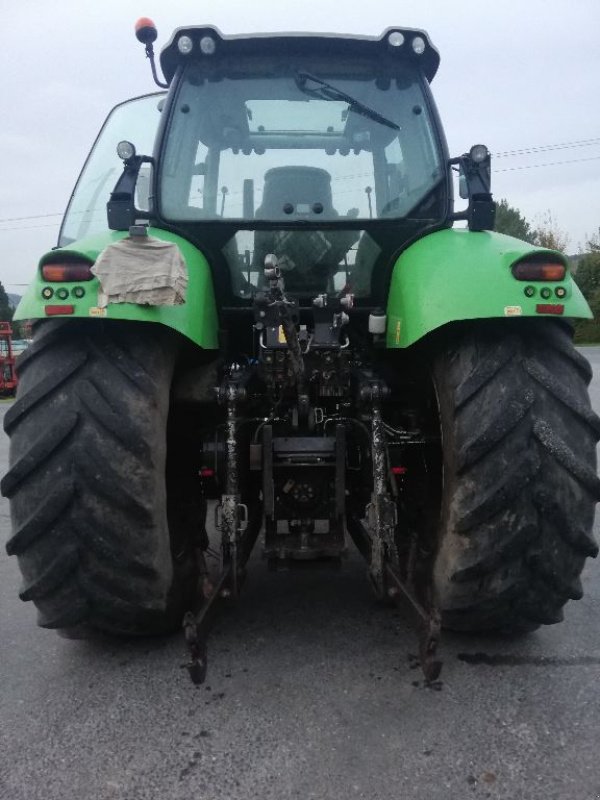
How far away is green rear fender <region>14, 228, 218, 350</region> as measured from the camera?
2.21 m

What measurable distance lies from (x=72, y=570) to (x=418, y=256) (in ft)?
5.50

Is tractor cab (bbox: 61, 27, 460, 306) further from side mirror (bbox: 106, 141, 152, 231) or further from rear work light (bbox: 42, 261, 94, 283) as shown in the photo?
rear work light (bbox: 42, 261, 94, 283)

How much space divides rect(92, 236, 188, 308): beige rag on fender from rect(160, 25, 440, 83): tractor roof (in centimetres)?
116

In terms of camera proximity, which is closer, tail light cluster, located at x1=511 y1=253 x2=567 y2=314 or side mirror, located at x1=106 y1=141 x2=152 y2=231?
tail light cluster, located at x1=511 y1=253 x2=567 y2=314

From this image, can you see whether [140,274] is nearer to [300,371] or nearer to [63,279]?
[63,279]

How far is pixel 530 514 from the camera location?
2.26 metres

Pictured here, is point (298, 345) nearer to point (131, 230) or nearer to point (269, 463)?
point (269, 463)

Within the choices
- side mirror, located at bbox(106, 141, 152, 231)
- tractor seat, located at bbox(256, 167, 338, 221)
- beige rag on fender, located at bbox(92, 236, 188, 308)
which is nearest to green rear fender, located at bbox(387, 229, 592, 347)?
tractor seat, located at bbox(256, 167, 338, 221)

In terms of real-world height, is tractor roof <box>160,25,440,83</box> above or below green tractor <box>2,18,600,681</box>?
above

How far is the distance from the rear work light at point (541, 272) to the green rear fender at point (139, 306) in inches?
44.1

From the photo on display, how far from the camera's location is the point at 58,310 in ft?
7.23

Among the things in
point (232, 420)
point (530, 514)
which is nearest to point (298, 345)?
point (232, 420)

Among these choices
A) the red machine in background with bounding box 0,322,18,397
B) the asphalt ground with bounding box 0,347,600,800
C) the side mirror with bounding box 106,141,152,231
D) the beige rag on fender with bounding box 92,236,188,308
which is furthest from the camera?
the red machine in background with bounding box 0,322,18,397

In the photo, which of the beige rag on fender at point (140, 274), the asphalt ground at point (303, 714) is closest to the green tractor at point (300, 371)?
the beige rag on fender at point (140, 274)
